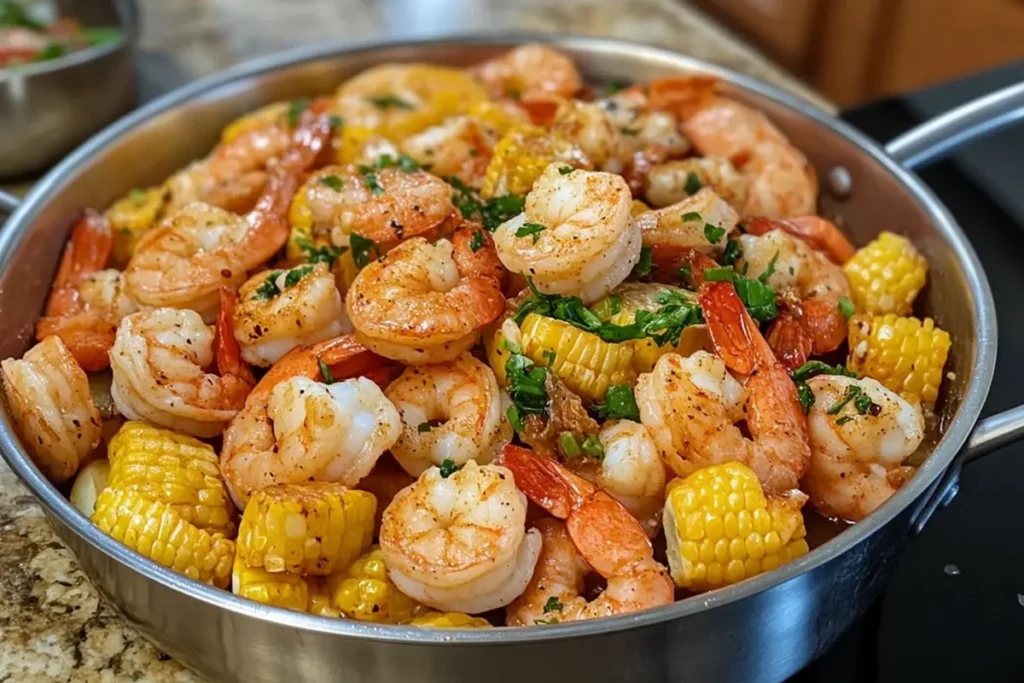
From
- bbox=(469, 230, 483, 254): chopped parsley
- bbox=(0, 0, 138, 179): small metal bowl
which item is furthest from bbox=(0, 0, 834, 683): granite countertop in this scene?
bbox=(469, 230, 483, 254): chopped parsley

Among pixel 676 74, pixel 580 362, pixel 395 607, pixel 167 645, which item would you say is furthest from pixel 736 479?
pixel 676 74

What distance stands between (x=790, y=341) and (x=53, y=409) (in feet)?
3.00

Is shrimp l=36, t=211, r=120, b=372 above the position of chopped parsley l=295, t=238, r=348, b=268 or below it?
below

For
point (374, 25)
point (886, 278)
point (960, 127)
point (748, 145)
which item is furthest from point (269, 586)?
point (374, 25)

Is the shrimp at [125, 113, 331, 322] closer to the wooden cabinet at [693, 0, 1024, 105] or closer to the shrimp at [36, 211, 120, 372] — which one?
the shrimp at [36, 211, 120, 372]

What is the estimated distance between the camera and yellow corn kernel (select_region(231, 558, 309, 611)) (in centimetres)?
105

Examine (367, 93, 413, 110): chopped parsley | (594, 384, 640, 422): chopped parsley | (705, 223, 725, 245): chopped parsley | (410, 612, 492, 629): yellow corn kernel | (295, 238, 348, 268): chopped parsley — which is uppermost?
(705, 223, 725, 245): chopped parsley

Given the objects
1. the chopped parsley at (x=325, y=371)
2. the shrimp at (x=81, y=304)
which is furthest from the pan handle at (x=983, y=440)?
the shrimp at (x=81, y=304)

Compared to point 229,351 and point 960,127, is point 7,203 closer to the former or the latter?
point 229,351

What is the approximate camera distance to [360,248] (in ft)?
4.50

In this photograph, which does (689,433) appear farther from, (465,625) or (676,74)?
(676,74)

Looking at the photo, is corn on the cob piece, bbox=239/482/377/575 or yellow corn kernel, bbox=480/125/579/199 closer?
corn on the cob piece, bbox=239/482/377/575

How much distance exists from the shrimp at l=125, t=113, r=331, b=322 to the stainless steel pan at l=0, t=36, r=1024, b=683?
20cm

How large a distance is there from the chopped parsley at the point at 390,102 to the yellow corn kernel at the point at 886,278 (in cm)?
78
